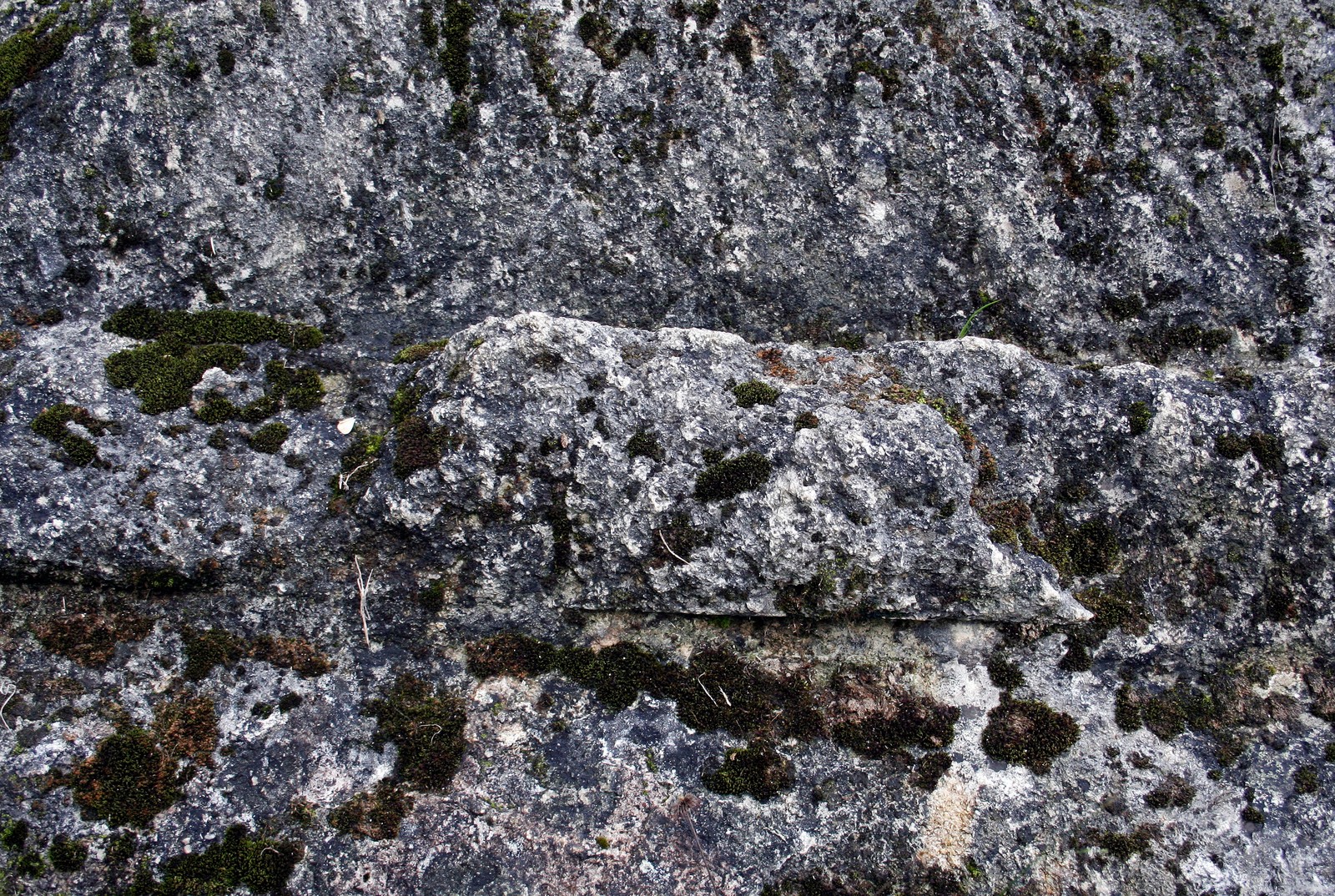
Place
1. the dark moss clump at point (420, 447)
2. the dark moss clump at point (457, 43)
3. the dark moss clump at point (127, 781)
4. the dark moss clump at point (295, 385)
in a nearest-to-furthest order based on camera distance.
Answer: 1. the dark moss clump at point (127, 781)
2. the dark moss clump at point (420, 447)
3. the dark moss clump at point (295, 385)
4. the dark moss clump at point (457, 43)

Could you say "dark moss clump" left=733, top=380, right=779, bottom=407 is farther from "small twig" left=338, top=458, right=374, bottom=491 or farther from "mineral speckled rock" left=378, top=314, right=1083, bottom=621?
"small twig" left=338, top=458, right=374, bottom=491

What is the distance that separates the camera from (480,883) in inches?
235

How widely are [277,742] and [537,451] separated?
10.4ft

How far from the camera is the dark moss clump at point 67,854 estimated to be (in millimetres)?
5711

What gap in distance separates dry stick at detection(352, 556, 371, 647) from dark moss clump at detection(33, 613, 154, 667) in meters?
1.71

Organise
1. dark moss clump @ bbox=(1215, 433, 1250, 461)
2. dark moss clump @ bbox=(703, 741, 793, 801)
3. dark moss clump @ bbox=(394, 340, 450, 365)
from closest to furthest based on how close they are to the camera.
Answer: dark moss clump @ bbox=(703, 741, 793, 801) < dark moss clump @ bbox=(1215, 433, 1250, 461) < dark moss clump @ bbox=(394, 340, 450, 365)

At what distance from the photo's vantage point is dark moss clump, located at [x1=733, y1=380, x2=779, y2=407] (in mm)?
7035

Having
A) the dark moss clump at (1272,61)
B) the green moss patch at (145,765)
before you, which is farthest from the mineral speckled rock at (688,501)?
the dark moss clump at (1272,61)

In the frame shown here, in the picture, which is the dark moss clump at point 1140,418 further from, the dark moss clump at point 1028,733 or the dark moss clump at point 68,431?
the dark moss clump at point 68,431

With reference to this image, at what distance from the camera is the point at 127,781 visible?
19.9ft

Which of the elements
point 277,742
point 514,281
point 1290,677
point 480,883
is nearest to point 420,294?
point 514,281

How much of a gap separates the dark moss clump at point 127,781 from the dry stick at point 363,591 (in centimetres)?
166

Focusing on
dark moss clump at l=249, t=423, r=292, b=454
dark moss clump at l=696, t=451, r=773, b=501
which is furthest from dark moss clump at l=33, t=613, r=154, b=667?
dark moss clump at l=696, t=451, r=773, b=501

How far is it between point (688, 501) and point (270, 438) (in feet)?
12.7
